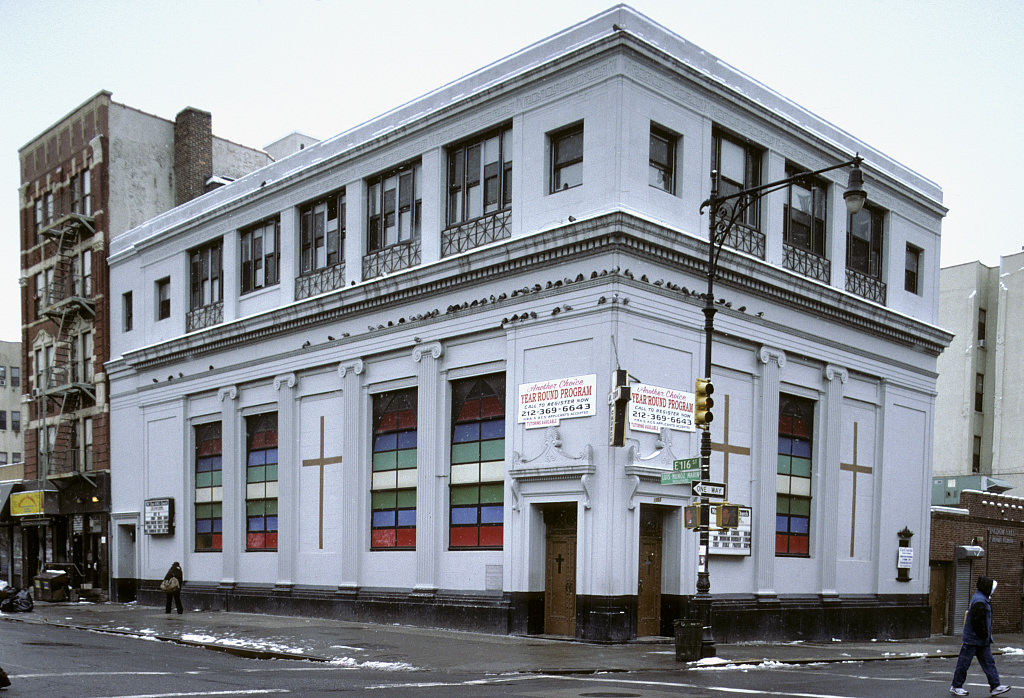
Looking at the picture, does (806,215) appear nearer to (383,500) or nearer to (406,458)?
(406,458)

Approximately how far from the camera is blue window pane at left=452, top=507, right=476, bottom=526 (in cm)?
2689

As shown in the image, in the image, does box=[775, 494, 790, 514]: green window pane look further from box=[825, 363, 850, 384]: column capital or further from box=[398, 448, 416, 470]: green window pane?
box=[398, 448, 416, 470]: green window pane

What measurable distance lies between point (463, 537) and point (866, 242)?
15748mm

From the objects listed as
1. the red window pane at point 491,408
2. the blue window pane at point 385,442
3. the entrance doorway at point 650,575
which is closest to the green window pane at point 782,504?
the entrance doorway at point 650,575

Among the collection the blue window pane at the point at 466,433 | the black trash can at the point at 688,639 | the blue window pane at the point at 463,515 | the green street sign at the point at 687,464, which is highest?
the blue window pane at the point at 466,433

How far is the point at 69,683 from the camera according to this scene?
48.5 feet

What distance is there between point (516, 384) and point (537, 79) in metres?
7.52

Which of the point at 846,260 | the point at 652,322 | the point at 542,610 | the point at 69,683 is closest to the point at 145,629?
the point at 542,610

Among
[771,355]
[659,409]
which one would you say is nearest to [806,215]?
[771,355]

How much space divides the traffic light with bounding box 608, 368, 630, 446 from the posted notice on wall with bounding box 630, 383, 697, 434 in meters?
0.27

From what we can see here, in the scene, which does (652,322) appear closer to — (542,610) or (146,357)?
(542,610)

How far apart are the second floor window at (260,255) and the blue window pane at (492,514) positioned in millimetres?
12093

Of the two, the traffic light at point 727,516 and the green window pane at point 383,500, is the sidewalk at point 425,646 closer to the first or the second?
the traffic light at point 727,516

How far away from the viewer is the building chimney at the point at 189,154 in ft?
145
